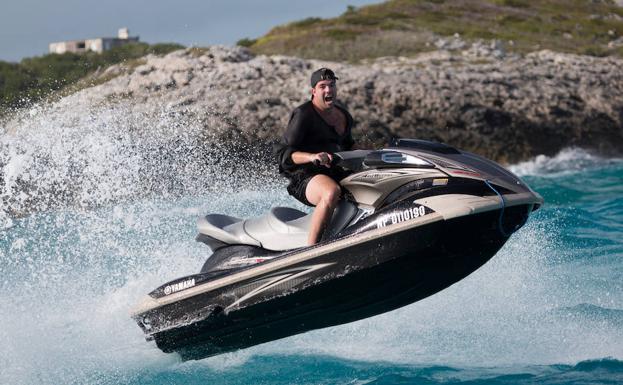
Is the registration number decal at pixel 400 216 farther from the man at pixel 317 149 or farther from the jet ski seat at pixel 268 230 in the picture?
the jet ski seat at pixel 268 230

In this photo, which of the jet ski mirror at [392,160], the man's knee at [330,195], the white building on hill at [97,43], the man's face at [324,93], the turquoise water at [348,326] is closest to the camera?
the jet ski mirror at [392,160]

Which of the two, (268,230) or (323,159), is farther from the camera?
(268,230)

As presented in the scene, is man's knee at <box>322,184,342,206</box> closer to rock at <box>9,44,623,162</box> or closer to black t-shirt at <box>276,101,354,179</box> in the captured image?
black t-shirt at <box>276,101,354,179</box>

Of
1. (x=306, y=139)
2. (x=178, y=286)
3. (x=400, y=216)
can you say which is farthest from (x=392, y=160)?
(x=178, y=286)

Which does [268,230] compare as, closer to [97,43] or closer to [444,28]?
[444,28]

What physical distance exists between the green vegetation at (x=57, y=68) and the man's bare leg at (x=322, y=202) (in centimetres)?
1323

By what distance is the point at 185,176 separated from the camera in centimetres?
1356

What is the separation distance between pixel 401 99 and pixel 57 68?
36.0ft

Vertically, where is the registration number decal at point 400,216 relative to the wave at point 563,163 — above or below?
above

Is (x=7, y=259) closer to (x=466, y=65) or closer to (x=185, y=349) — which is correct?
(x=185, y=349)

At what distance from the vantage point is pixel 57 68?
24766 mm

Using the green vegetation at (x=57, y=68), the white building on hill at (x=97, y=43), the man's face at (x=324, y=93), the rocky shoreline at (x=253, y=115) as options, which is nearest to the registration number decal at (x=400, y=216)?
the man's face at (x=324, y=93)

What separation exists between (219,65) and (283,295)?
1467 centimetres

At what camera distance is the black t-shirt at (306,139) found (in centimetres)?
557
